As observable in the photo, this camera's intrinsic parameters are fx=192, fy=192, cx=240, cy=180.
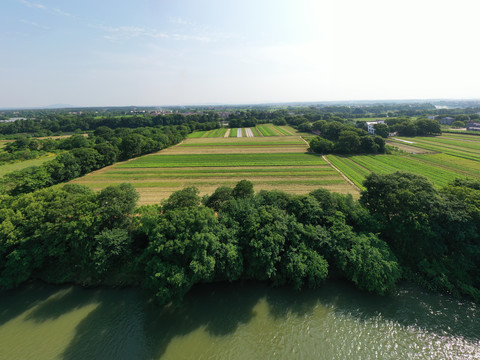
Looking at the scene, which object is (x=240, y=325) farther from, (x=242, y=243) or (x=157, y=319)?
(x=157, y=319)

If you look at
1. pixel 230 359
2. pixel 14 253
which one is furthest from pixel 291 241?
pixel 14 253

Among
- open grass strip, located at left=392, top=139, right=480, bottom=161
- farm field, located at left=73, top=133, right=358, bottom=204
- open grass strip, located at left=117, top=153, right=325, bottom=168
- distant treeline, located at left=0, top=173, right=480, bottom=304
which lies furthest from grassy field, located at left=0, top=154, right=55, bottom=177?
open grass strip, located at left=392, top=139, right=480, bottom=161

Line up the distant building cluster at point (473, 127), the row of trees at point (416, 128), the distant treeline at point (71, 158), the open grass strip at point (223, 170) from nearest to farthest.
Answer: the distant treeline at point (71, 158), the open grass strip at point (223, 170), the row of trees at point (416, 128), the distant building cluster at point (473, 127)


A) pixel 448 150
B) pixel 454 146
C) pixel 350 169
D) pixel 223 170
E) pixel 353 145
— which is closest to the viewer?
pixel 350 169

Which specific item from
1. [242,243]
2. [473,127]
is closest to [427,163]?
[242,243]

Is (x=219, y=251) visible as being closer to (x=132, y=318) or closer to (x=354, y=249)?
(x=132, y=318)

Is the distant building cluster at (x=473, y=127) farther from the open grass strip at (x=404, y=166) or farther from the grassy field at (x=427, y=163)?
the open grass strip at (x=404, y=166)

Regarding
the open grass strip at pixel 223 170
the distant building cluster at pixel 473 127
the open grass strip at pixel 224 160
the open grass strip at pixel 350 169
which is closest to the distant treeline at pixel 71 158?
the open grass strip at pixel 224 160
